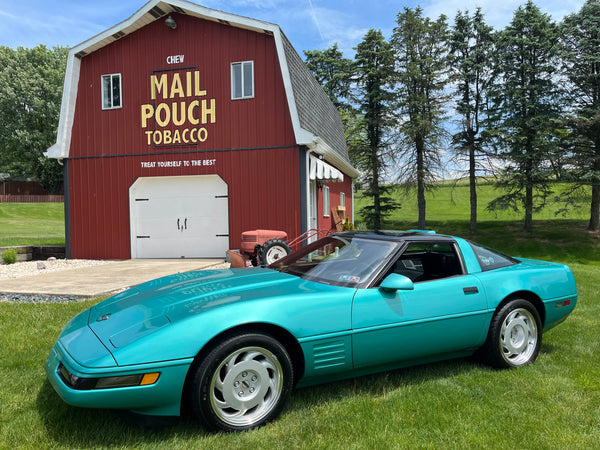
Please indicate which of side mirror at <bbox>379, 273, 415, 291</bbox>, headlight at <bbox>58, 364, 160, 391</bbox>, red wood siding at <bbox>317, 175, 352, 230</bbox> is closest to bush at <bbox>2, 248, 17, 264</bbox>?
red wood siding at <bbox>317, 175, 352, 230</bbox>

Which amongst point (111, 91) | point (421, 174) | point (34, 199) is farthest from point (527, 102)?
point (34, 199)

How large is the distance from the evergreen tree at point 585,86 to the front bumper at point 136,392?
2107 cm

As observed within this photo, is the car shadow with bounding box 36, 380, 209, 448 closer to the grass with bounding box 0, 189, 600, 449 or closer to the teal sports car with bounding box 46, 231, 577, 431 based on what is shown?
the grass with bounding box 0, 189, 600, 449

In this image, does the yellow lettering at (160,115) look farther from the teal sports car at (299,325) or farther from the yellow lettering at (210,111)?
the teal sports car at (299,325)

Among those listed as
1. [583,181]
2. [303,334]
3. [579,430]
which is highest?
[583,181]

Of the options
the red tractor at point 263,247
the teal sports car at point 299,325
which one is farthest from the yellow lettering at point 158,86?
the teal sports car at point 299,325

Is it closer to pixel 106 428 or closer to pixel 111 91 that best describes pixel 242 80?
pixel 111 91

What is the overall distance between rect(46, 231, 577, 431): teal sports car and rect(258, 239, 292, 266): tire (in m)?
4.50

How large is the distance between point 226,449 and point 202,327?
26.6 inches

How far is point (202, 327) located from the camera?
7.98ft

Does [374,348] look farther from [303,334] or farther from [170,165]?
[170,165]

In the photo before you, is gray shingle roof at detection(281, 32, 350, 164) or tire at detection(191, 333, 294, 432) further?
gray shingle roof at detection(281, 32, 350, 164)

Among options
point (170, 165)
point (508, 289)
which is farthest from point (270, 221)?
point (508, 289)

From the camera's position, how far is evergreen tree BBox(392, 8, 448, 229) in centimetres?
2397
